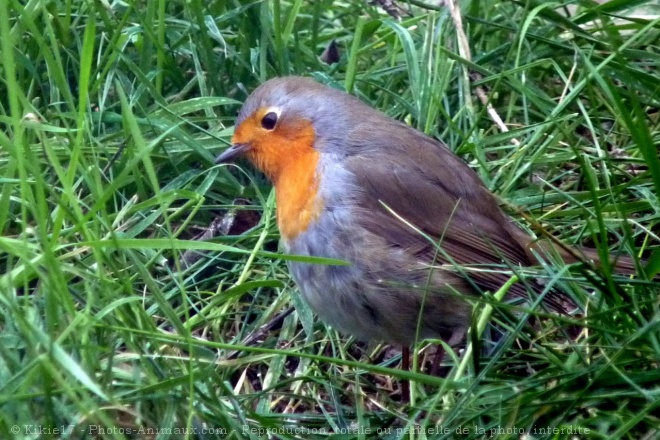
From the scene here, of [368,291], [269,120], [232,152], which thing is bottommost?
[368,291]

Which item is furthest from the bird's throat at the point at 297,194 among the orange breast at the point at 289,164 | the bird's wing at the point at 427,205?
the bird's wing at the point at 427,205

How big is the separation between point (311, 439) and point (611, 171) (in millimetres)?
1394

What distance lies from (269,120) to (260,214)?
45cm

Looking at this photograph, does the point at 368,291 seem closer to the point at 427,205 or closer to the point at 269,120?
the point at 427,205

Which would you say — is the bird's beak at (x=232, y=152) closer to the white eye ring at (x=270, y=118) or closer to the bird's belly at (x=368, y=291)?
the white eye ring at (x=270, y=118)

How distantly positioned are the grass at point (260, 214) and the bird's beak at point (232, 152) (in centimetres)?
8

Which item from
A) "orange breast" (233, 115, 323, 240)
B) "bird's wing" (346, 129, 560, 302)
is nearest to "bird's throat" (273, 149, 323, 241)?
"orange breast" (233, 115, 323, 240)

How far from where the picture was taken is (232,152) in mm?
3736

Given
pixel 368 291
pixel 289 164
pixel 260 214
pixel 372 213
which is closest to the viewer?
pixel 368 291

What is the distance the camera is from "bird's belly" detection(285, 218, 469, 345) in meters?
3.19

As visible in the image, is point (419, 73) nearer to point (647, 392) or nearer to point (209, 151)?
point (209, 151)

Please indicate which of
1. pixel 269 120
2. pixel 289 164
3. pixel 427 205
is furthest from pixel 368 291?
pixel 269 120

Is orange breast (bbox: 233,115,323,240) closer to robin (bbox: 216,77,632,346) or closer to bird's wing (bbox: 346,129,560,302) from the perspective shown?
robin (bbox: 216,77,632,346)

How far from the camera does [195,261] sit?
379 centimetres
